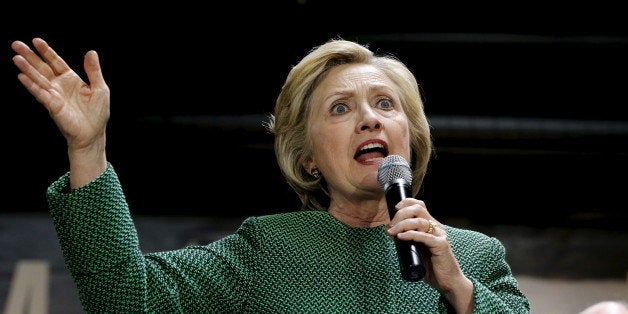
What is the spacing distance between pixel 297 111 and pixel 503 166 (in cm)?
147

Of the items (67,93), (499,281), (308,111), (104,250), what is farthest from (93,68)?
(499,281)

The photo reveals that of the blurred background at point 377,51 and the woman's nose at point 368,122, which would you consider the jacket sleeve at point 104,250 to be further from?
the blurred background at point 377,51

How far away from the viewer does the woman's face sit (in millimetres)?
1315

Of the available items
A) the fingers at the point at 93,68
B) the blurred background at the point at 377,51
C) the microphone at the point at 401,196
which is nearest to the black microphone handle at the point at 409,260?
the microphone at the point at 401,196

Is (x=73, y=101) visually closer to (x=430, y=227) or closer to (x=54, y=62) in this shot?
(x=54, y=62)

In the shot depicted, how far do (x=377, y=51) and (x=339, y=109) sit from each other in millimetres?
1346

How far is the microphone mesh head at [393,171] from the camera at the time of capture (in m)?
1.12

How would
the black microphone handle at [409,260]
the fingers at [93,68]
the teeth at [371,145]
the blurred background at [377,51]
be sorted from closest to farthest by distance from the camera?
the black microphone handle at [409,260], the fingers at [93,68], the teeth at [371,145], the blurred background at [377,51]

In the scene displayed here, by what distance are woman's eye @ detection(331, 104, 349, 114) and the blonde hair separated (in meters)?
0.08

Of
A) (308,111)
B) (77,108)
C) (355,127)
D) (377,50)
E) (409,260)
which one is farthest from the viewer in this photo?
(377,50)

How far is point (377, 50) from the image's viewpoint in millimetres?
2637

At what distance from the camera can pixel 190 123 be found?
2723mm

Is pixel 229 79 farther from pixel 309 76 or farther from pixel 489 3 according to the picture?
pixel 309 76

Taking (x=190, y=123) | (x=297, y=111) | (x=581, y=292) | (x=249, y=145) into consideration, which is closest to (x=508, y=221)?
(x=581, y=292)
